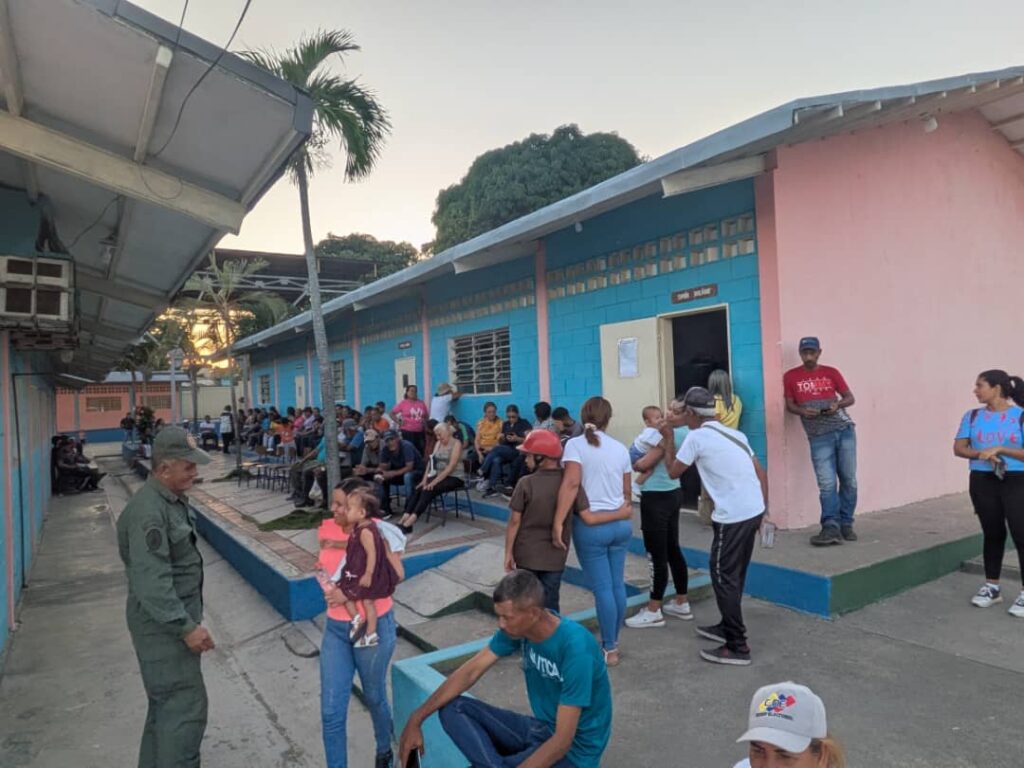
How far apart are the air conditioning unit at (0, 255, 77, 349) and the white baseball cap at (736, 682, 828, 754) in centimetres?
519

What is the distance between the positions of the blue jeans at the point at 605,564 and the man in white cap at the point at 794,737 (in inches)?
90.4

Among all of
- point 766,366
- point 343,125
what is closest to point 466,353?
point 343,125

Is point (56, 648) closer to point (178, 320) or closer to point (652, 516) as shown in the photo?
point (652, 516)

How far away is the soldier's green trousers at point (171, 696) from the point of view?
292 cm

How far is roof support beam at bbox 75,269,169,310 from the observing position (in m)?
7.99

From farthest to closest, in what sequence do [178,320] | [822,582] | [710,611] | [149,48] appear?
[178,320], [710,611], [822,582], [149,48]

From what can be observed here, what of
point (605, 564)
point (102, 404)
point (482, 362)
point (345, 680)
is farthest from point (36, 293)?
point (102, 404)

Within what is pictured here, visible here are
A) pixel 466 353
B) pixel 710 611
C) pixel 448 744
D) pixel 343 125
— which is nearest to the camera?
pixel 448 744

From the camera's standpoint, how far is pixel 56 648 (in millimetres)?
6035

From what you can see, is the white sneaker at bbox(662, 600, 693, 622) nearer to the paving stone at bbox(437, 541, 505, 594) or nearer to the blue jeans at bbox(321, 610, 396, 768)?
the paving stone at bbox(437, 541, 505, 594)

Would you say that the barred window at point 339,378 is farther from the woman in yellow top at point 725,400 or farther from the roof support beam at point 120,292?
the woman in yellow top at point 725,400

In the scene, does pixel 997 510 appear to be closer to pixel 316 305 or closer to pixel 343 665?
pixel 343 665

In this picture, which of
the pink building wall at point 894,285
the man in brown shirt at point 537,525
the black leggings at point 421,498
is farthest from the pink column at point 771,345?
the black leggings at point 421,498

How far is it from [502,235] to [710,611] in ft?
16.8
